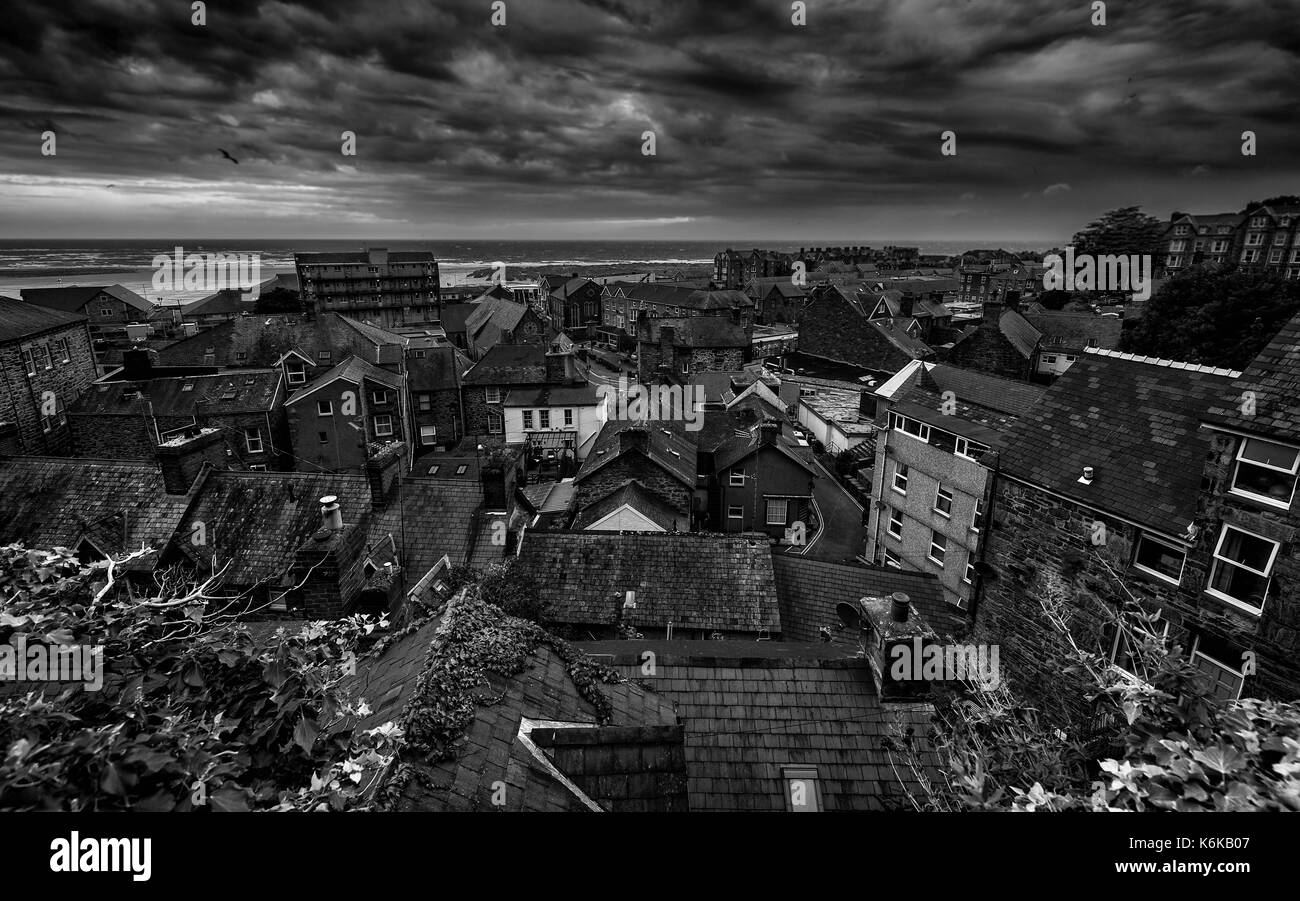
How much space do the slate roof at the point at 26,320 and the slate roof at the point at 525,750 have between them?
42.1m

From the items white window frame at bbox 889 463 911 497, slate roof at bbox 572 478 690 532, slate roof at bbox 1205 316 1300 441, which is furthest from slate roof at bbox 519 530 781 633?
slate roof at bbox 1205 316 1300 441

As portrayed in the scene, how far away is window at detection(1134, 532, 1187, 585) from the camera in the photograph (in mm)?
13156

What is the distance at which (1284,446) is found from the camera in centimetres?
1095

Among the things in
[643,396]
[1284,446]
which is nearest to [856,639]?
[1284,446]

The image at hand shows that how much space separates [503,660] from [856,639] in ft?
38.9

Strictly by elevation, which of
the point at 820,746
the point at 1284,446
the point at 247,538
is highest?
the point at 1284,446

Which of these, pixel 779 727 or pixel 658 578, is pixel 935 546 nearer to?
pixel 658 578

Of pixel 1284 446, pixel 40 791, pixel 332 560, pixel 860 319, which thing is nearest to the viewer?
pixel 40 791

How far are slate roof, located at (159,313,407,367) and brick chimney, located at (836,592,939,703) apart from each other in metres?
46.4

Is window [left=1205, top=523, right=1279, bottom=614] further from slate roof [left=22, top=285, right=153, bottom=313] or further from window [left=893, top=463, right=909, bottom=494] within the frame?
slate roof [left=22, top=285, right=153, bottom=313]

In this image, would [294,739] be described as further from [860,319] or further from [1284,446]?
[860,319]

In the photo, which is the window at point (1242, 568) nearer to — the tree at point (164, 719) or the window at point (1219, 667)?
the window at point (1219, 667)
